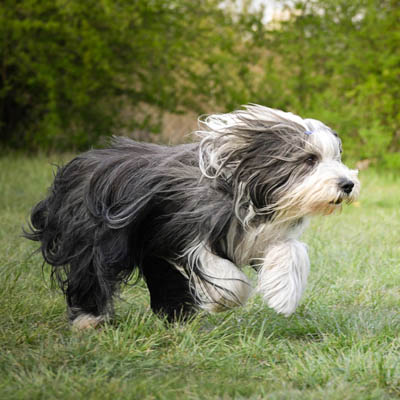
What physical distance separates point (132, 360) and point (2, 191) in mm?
5288

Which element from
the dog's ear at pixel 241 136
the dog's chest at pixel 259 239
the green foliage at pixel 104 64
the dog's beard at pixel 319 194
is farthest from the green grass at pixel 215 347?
the green foliage at pixel 104 64

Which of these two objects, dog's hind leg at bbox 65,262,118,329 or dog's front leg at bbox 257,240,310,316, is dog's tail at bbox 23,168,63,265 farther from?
dog's front leg at bbox 257,240,310,316

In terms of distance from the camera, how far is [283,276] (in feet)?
9.37

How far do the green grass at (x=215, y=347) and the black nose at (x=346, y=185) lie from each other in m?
0.63

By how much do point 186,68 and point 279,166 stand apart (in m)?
8.21

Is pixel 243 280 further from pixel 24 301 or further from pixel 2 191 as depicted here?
pixel 2 191

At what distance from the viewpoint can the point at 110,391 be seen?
7.63 feet

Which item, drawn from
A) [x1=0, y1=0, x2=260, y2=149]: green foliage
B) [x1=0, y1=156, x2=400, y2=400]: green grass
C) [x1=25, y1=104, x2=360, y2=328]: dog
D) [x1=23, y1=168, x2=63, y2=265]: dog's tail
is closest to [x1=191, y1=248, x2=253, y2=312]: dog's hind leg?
[x1=25, y1=104, x2=360, y2=328]: dog

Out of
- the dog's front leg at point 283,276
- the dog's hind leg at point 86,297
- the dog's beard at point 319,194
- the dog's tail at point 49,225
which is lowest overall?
the dog's hind leg at point 86,297

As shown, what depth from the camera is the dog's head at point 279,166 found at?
277 cm

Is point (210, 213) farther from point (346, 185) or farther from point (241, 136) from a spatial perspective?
point (346, 185)

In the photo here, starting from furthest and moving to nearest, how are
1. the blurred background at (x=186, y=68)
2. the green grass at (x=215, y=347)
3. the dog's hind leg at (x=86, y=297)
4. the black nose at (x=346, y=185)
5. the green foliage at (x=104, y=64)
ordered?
the green foliage at (x=104, y=64) < the blurred background at (x=186, y=68) < the dog's hind leg at (x=86, y=297) < the black nose at (x=346, y=185) < the green grass at (x=215, y=347)

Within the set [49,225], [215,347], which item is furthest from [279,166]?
[49,225]

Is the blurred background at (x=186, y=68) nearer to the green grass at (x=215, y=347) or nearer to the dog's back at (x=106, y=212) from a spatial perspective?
the green grass at (x=215, y=347)
